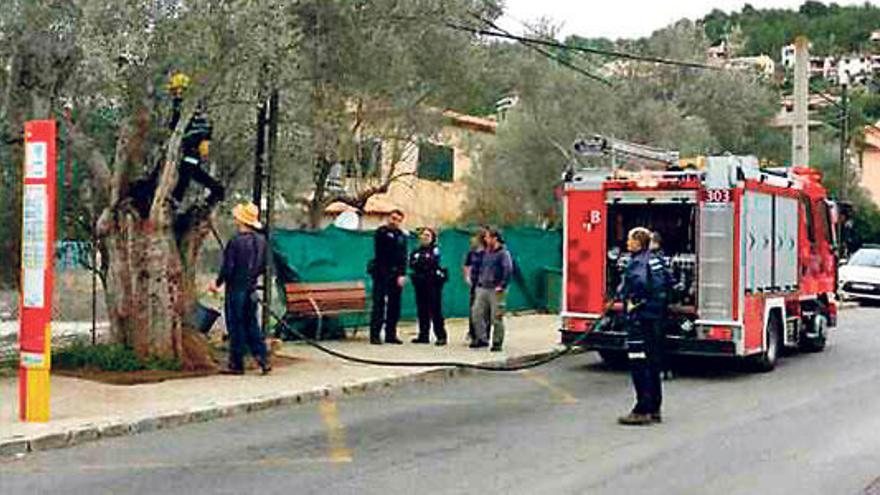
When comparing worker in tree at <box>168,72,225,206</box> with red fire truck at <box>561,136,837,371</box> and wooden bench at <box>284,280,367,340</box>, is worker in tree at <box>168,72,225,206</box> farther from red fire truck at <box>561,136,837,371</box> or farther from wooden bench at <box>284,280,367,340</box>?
red fire truck at <box>561,136,837,371</box>

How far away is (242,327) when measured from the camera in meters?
14.7

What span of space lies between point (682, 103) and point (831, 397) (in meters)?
28.2

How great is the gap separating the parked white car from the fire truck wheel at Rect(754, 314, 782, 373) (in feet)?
57.4

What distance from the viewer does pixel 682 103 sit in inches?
1654

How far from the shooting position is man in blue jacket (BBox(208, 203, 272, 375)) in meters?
14.6

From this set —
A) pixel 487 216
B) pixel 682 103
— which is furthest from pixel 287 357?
pixel 682 103

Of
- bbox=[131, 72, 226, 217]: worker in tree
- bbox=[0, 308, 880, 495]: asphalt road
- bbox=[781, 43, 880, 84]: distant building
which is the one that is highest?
bbox=[781, 43, 880, 84]: distant building

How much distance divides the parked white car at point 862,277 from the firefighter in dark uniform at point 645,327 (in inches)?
916

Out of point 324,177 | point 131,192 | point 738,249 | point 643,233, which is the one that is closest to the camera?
point 643,233

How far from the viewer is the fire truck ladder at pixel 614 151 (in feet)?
56.1

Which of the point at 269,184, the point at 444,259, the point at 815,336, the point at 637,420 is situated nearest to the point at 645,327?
the point at 637,420

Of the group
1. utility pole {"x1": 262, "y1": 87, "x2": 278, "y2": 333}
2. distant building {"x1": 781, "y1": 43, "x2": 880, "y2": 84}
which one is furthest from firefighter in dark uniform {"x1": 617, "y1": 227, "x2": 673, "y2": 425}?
distant building {"x1": 781, "y1": 43, "x2": 880, "y2": 84}

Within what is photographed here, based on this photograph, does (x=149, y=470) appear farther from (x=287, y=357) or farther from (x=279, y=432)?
(x=287, y=357)

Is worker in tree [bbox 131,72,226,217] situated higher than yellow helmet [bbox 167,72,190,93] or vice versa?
yellow helmet [bbox 167,72,190,93]
